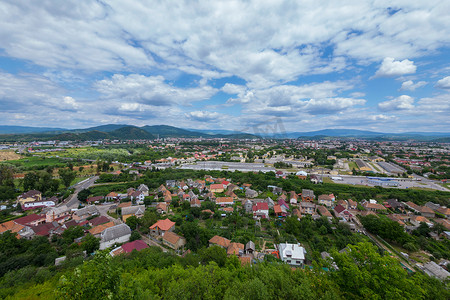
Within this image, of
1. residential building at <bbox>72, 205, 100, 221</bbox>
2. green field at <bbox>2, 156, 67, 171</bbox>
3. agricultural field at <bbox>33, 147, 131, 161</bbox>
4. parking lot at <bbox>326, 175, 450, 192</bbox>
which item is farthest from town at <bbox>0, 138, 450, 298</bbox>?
agricultural field at <bbox>33, 147, 131, 161</bbox>

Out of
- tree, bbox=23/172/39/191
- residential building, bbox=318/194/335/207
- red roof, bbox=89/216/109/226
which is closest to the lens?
red roof, bbox=89/216/109/226

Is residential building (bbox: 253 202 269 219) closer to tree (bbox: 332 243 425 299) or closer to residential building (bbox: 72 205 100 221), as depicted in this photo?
tree (bbox: 332 243 425 299)

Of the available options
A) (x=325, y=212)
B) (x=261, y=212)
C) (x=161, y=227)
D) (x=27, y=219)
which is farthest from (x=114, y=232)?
(x=325, y=212)

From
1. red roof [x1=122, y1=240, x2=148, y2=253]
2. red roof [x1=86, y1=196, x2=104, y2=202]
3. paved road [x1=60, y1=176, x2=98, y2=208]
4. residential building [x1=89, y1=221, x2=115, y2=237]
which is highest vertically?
red roof [x1=122, y1=240, x2=148, y2=253]

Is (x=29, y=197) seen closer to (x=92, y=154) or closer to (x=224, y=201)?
(x=224, y=201)

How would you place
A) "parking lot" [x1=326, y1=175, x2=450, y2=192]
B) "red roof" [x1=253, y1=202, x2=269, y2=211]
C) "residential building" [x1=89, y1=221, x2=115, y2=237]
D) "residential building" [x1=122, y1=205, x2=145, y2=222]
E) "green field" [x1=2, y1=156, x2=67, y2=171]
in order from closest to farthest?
"residential building" [x1=89, y1=221, x2=115, y2=237], "residential building" [x1=122, y1=205, x2=145, y2=222], "red roof" [x1=253, y1=202, x2=269, y2=211], "parking lot" [x1=326, y1=175, x2=450, y2=192], "green field" [x1=2, y1=156, x2=67, y2=171]
